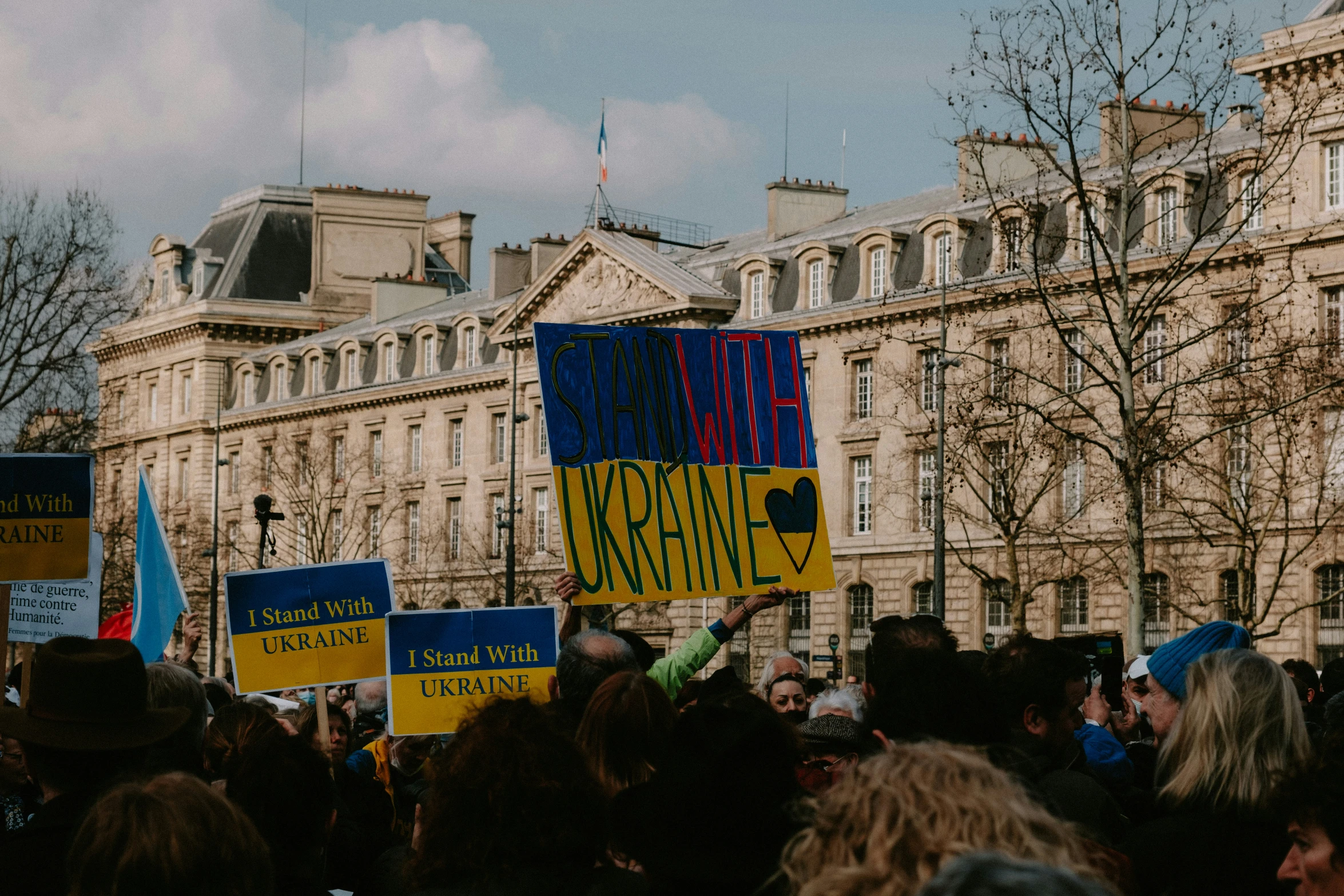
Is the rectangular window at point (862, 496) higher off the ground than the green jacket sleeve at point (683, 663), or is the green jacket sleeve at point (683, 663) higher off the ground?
the rectangular window at point (862, 496)

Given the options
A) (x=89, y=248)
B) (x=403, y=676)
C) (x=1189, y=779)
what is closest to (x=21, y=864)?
(x=1189, y=779)

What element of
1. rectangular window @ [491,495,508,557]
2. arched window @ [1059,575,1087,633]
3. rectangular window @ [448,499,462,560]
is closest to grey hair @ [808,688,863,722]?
arched window @ [1059,575,1087,633]

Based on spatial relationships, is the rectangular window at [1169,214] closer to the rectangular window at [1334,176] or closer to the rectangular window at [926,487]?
the rectangular window at [1334,176]

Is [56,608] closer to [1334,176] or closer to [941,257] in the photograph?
[1334,176]

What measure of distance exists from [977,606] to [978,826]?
42.0 meters

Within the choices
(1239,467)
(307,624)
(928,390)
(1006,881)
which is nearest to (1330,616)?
(1239,467)

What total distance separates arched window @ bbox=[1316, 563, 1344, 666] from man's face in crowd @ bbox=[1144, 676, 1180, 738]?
31.5 metres

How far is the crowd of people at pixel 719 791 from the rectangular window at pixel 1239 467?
88.4 feet

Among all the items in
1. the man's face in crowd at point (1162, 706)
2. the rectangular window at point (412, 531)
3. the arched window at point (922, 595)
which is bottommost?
the arched window at point (922, 595)

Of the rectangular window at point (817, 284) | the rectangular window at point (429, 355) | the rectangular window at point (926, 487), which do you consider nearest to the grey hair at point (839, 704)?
the rectangular window at point (926, 487)

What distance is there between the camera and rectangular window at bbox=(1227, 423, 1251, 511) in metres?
32.2

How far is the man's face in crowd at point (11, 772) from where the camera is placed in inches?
262

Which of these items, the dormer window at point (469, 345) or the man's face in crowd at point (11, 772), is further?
the dormer window at point (469, 345)

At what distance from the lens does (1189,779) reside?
4.48 m
